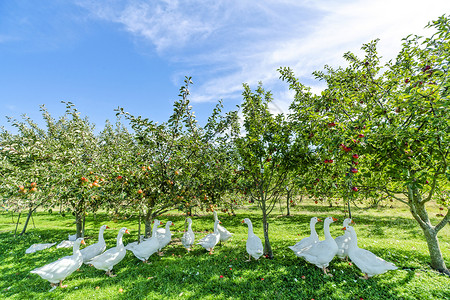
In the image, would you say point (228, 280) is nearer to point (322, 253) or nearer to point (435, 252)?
point (322, 253)

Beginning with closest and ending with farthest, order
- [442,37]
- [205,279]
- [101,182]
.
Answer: [442,37] → [205,279] → [101,182]

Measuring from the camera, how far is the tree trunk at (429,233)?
653cm

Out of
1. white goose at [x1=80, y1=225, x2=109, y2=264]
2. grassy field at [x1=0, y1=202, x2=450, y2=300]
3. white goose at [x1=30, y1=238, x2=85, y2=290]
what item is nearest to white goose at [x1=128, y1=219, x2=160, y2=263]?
grassy field at [x1=0, y1=202, x2=450, y2=300]

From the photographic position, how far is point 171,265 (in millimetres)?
7164

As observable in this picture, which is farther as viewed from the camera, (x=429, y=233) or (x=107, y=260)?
(x=429, y=233)

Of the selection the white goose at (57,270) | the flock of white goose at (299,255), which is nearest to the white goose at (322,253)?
the flock of white goose at (299,255)

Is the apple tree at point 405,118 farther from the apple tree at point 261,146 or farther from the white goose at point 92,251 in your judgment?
the white goose at point 92,251

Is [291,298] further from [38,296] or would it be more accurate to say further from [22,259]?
[22,259]

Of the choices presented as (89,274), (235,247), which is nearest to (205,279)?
(235,247)

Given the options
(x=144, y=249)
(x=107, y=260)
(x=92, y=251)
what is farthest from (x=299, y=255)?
(x=92, y=251)

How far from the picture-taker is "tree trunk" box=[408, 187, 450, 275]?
653cm

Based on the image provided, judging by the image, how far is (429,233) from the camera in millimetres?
6699

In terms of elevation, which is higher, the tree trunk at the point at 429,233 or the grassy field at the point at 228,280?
the tree trunk at the point at 429,233

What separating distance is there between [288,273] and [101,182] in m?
7.24
